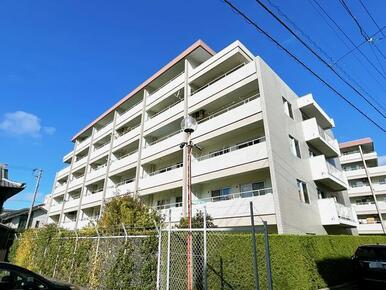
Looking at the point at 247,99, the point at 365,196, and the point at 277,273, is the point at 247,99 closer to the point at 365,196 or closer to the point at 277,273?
the point at 277,273

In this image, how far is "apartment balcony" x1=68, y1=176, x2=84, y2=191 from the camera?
33938 millimetres

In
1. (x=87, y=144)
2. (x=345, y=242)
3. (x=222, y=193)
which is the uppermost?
(x=87, y=144)

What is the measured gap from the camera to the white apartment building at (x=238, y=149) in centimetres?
1477

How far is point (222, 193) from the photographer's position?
17.5 meters

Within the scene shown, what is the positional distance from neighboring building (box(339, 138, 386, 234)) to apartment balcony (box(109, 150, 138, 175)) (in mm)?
31358

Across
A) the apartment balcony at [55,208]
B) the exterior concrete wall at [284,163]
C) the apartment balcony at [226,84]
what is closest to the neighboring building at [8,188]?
the exterior concrete wall at [284,163]

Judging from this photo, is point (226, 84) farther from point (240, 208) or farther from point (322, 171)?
point (322, 171)

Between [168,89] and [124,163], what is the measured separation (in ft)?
29.1

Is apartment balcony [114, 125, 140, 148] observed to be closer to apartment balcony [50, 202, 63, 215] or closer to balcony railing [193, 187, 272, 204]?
balcony railing [193, 187, 272, 204]

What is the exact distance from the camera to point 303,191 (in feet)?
53.8

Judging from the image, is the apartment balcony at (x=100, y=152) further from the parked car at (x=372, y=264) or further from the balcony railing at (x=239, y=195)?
the parked car at (x=372, y=264)

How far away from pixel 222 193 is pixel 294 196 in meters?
4.82

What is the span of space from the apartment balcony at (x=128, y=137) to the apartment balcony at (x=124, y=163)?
1.66 meters

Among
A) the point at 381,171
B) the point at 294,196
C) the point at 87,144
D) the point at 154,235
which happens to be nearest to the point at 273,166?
the point at 294,196
